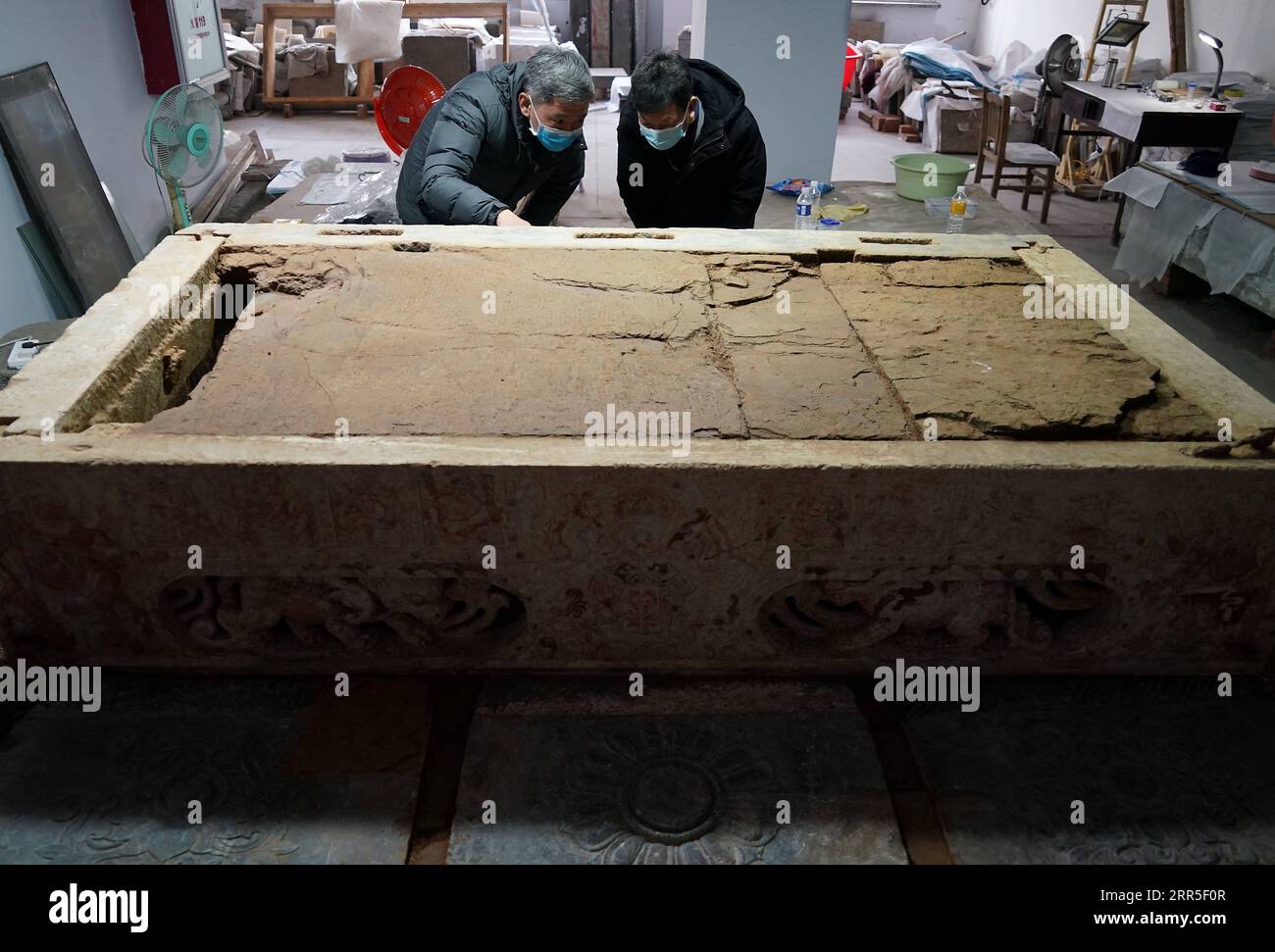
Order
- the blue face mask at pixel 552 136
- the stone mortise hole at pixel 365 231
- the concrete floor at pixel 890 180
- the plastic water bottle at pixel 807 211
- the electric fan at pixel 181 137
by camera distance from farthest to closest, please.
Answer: the plastic water bottle at pixel 807 211, the concrete floor at pixel 890 180, the electric fan at pixel 181 137, the blue face mask at pixel 552 136, the stone mortise hole at pixel 365 231

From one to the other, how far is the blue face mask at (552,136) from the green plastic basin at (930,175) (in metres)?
3.86

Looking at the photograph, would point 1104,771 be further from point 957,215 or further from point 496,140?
point 957,215

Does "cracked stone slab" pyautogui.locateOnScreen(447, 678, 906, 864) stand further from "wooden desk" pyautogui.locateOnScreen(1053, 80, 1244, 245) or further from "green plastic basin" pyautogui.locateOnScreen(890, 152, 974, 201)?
"wooden desk" pyautogui.locateOnScreen(1053, 80, 1244, 245)

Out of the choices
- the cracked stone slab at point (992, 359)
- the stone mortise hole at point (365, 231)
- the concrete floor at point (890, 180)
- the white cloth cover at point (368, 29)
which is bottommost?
the concrete floor at point (890, 180)

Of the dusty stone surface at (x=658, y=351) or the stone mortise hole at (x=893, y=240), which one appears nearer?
the dusty stone surface at (x=658, y=351)

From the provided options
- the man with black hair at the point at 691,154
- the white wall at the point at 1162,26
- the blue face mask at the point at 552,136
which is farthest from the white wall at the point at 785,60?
the white wall at the point at 1162,26

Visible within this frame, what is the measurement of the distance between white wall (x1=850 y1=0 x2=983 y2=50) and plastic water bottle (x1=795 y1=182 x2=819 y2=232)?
7879mm

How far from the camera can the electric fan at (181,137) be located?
4211 mm

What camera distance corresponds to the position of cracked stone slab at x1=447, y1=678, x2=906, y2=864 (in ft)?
6.85

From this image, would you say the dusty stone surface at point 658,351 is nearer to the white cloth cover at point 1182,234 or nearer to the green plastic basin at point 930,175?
the white cloth cover at point 1182,234

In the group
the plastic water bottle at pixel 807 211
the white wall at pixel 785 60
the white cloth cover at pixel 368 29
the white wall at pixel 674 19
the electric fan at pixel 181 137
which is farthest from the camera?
the white wall at pixel 674 19

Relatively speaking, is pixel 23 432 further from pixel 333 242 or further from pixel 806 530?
pixel 806 530

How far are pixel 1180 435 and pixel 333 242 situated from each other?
266cm

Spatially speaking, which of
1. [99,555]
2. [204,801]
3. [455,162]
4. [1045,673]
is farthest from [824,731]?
[455,162]
